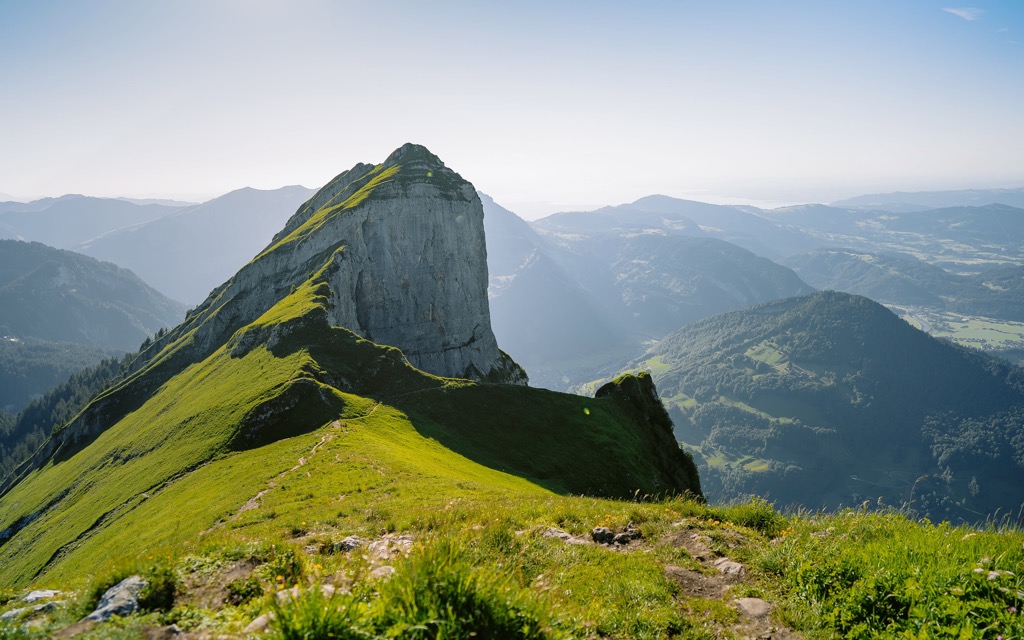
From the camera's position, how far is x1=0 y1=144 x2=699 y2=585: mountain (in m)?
34.9

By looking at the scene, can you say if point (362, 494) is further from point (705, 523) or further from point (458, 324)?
point (458, 324)

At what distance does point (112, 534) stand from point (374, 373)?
30.3 meters

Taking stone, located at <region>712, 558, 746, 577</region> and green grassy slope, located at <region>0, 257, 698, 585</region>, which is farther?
green grassy slope, located at <region>0, 257, 698, 585</region>

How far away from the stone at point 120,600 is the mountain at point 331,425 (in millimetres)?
3403

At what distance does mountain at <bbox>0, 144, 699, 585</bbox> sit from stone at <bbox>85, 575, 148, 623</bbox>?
11.2ft

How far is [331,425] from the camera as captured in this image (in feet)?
161

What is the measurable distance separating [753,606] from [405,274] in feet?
360

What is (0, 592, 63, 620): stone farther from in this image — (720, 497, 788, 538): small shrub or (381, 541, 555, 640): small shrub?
(720, 497, 788, 538): small shrub

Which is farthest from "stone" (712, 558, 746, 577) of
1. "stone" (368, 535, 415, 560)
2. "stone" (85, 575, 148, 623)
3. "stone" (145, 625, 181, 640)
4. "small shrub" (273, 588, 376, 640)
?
"stone" (85, 575, 148, 623)

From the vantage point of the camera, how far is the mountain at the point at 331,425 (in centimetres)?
3488

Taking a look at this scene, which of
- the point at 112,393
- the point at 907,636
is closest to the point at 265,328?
the point at 112,393

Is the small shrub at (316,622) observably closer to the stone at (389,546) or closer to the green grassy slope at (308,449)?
the stone at (389,546)

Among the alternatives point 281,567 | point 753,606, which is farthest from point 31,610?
point 753,606

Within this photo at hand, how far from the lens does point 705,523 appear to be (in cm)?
1401
